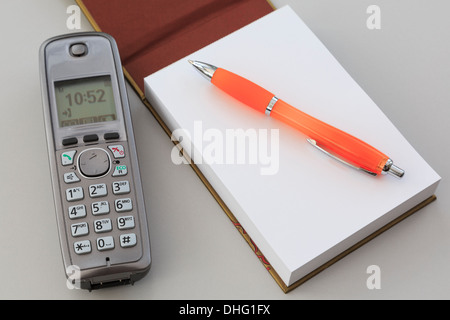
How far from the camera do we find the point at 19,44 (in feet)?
2.63

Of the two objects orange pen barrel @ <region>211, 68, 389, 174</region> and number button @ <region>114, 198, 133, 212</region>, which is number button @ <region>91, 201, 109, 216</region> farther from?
orange pen barrel @ <region>211, 68, 389, 174</region>

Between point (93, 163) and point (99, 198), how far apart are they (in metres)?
0.03

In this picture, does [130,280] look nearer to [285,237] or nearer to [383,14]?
[285,237]

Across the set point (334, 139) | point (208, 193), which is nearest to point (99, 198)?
point (208, 193)

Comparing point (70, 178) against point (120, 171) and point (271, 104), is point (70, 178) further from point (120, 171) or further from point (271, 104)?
point (271, 104)

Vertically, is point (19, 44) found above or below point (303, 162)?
above

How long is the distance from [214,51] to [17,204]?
25 centimetres

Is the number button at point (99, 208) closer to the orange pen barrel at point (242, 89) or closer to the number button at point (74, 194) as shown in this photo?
the number button at point (74, 194)

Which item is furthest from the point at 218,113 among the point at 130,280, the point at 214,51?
the point at 130,280

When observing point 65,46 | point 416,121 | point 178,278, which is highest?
Answer: point 65,46

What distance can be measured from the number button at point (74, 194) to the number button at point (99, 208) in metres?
0.01

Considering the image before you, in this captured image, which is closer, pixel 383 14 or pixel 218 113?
pixel 218 113

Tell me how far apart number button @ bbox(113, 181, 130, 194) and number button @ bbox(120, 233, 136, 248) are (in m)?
0.04

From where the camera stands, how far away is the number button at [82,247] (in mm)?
648
